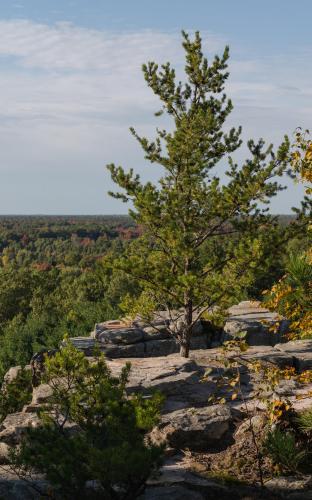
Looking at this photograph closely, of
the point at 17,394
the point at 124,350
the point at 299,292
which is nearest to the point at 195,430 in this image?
the point at 299,292

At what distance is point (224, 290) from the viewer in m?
14.7

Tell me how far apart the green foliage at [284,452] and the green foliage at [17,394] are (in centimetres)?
639

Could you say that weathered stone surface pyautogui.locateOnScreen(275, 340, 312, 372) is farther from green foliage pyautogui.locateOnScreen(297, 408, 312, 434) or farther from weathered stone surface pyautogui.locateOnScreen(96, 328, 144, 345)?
green foliage pyautogui.locateOnScreen(297, 408, 312, 434)

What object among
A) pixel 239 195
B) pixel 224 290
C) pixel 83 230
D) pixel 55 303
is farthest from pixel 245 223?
pixel 83 230

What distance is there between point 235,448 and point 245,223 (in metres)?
7.29

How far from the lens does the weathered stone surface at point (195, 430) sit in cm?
1104

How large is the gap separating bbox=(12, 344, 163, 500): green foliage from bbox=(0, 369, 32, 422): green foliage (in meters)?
5.41

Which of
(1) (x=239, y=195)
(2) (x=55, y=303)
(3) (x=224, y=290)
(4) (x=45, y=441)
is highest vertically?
(1) (x=239, y=195)

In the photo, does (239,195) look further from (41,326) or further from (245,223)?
(41,326)

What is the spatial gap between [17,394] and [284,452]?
8.64 m

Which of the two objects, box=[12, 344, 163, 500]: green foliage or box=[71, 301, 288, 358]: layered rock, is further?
box=[71, 301, 288, 358]: layered rock

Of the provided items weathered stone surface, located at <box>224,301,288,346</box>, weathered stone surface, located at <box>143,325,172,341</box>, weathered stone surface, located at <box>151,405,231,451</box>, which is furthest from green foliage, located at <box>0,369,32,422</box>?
weathered stone surface, located at <box>224,301,288,346</box>

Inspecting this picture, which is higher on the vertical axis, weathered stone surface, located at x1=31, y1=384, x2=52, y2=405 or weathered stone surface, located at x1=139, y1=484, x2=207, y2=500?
weathered stone surface, located at x1=139, y1=484, x2=207, y2=500

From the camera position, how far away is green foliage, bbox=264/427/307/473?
920 centimetres
